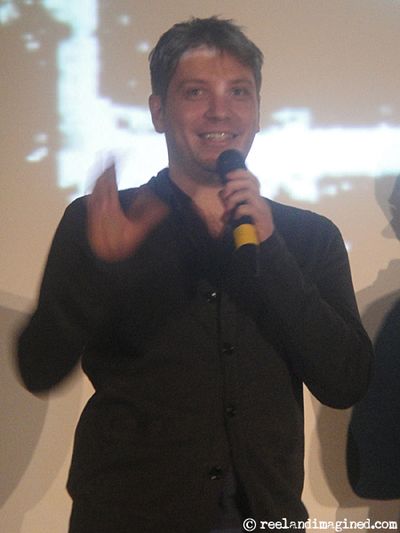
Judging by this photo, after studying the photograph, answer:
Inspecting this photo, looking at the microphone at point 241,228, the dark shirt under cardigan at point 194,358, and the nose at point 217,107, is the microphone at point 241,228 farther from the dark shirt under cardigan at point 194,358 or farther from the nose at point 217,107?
the nose at point 217,107

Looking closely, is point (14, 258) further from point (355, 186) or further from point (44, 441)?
point (355, 186)

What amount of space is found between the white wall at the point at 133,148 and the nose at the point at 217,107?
30cm

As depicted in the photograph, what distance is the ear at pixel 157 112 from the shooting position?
161 centimetres

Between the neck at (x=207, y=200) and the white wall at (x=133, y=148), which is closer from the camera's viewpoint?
the neck at (x=207, y=200)

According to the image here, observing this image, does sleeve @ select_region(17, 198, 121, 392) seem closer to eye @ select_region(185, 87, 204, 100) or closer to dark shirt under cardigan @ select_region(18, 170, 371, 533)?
dark shirt under cardigan @ select_region(18, 170, 371, 533)

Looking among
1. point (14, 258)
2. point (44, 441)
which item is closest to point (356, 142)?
point (14, 258)

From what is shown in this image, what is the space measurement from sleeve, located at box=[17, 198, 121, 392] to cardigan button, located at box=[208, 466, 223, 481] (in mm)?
327

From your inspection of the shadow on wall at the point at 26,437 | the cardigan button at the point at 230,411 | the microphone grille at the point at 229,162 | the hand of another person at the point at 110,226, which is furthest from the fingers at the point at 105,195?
the shadow on wall at the point at 26,437

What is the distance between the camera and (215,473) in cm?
122

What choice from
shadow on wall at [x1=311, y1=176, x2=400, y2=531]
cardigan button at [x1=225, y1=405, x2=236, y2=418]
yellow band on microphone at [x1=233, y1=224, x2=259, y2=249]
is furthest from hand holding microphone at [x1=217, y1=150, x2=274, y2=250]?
shadow on wall at [x1=311, y1=176, x2=400, y2=531]

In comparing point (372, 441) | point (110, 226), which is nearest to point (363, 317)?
point (372, 441)

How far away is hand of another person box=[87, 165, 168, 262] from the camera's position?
4.33 feet

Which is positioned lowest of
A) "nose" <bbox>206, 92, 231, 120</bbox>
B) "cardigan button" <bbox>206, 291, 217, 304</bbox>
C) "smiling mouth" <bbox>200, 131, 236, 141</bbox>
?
"cardigan button" <bbox>206, 291, 217, 304</bbox>

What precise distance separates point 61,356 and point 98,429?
20 cm
